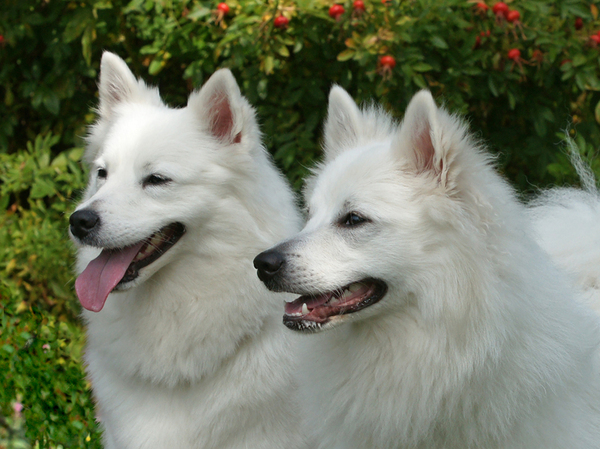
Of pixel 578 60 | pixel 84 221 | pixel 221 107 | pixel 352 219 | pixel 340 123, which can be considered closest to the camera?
pixel 352 219

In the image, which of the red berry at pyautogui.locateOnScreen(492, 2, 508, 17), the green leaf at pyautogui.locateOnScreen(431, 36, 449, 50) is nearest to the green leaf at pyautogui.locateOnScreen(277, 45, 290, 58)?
the green leaf at pyautogui.locateOnScreen(431, 36, 449, 50)

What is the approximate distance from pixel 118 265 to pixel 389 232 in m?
1.22

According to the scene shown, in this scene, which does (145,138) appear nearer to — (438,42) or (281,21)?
(281,21)

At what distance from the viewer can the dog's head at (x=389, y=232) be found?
220 centimetres

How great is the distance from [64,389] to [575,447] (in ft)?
9.05

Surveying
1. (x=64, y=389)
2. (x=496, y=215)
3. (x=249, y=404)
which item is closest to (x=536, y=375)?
(x=496, y=215)

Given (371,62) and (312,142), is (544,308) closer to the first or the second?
(371,62)

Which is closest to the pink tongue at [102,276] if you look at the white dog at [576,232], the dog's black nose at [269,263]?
the dog's black nose at [269,263]

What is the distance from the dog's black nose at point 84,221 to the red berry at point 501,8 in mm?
2654

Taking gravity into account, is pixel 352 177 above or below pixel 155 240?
above

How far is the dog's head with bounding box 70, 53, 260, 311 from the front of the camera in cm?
275

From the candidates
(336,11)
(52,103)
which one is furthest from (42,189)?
(336,11)

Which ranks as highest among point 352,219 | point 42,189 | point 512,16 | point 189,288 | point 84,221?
point 512,16

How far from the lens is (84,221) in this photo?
8.88 ft
